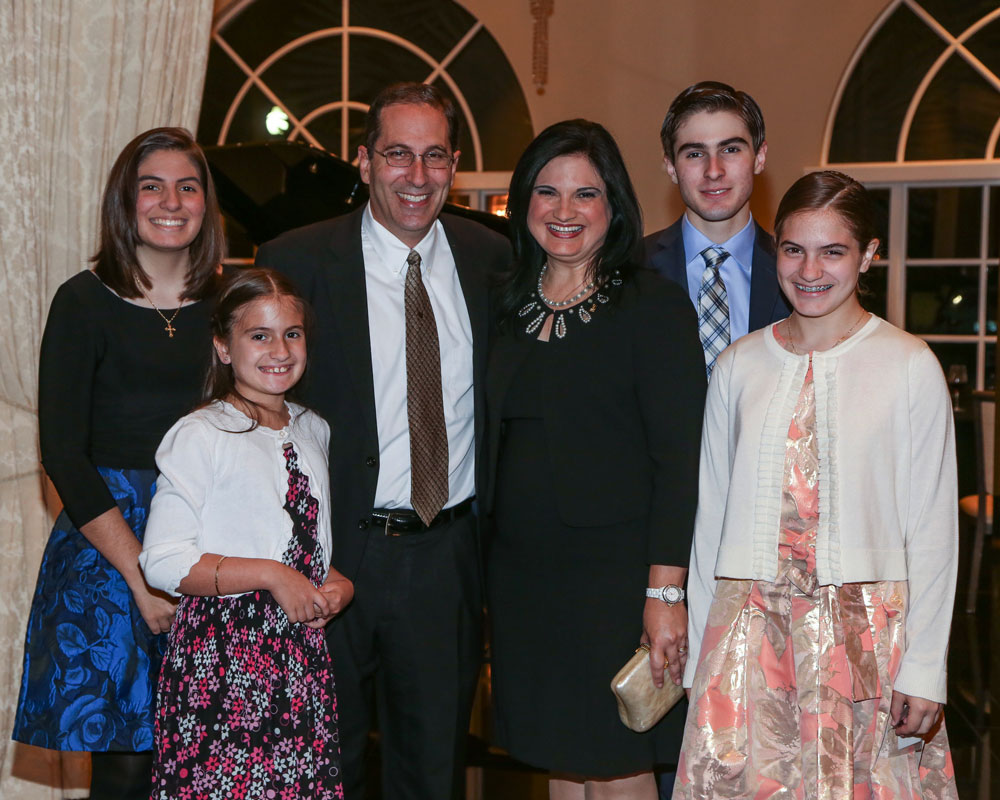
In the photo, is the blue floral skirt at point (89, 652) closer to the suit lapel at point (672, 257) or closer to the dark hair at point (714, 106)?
the suit lapel at point (672, 257)

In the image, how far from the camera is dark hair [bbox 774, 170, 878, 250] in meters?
1.99

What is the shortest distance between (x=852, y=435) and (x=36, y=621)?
172cm

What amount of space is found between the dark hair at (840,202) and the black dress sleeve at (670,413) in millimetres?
303

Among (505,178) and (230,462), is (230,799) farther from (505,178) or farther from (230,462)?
(505,178)

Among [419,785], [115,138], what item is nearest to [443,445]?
[419,785]

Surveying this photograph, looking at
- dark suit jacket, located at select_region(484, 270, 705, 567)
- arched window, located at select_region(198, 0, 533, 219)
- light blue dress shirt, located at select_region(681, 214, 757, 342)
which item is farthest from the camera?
arched window, located at select_region(198, 0, 533, 219)

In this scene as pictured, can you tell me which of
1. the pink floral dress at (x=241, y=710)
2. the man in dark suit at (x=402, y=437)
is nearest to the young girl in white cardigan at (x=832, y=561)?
the man in dark suit at (x=402, y=437)

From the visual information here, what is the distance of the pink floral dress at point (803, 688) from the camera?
1917 millimetres

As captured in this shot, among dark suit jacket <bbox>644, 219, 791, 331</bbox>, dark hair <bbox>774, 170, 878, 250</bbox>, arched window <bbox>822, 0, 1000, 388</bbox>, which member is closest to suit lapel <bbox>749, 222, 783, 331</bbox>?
dark suit jacket <bbox>644, 219, 791, 331</bbox>

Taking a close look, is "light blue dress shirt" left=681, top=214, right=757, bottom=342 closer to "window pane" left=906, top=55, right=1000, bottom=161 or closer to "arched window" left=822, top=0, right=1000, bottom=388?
"arched window" left=822, top=0, right=1000, bottom=388

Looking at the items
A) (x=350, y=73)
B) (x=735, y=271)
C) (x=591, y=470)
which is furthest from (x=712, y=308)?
(x=350, y=73)

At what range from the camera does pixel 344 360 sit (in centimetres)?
226

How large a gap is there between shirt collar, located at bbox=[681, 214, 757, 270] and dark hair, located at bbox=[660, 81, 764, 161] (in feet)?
0.60

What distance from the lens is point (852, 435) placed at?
6.37 ft
